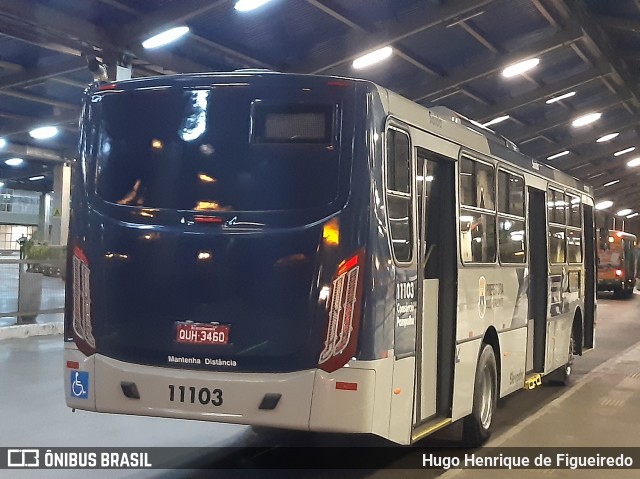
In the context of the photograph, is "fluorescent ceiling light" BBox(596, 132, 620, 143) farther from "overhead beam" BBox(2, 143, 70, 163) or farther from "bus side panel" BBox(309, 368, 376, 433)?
"bus side panel" BBox(309, 368, 376, 433)

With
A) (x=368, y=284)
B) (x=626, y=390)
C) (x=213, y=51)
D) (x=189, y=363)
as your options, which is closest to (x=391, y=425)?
(x=368, y=284)

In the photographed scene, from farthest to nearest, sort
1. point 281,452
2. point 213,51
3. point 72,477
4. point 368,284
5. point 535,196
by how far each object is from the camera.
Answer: point 213,51 → point 535,196 → point 281,452 → point 72,477 → point 368,284

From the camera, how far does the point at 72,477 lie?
6.30 meters

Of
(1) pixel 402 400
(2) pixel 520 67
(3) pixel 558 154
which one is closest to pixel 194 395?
(1) pixel 402 400

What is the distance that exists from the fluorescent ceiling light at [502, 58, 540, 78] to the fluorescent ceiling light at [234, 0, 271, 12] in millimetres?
8300

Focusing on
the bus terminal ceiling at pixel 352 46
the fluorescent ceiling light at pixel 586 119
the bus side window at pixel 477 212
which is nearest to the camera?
the bus side window at pixel 477 212

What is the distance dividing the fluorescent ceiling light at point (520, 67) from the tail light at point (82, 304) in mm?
16539

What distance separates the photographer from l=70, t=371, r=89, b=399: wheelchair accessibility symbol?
5.74 meters

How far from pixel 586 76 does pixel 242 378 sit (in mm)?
20574

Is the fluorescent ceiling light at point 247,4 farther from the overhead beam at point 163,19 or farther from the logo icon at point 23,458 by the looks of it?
the logo icon at point 23,458

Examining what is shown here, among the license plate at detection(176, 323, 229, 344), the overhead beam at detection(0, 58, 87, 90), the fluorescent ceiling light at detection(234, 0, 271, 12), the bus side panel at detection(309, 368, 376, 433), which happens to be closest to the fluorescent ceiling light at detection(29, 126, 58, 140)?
the overhead beam at detection(0, 58, 87, 90)

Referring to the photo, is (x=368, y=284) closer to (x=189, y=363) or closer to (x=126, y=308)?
(x=189, y=363)

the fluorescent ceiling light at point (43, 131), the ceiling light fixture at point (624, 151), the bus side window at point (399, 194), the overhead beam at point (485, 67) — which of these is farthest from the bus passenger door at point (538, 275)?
the ceiling light fixture at point (624, 151)

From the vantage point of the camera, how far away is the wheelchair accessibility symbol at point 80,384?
5.74m
